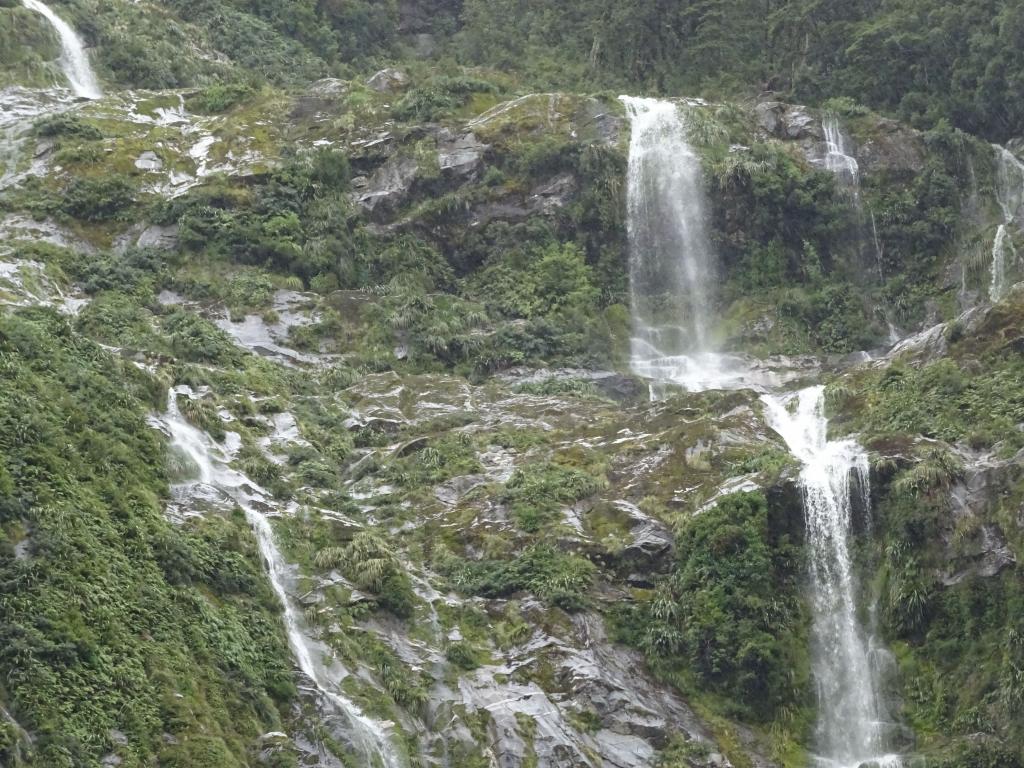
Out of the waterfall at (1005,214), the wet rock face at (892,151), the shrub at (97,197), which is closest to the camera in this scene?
the shrub at (97,197)

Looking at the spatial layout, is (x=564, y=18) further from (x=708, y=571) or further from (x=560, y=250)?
(x=708, y=571)

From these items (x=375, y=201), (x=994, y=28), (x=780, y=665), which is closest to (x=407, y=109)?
Result: (x=375, y=201)

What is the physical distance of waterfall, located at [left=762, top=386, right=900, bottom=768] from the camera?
930 inches

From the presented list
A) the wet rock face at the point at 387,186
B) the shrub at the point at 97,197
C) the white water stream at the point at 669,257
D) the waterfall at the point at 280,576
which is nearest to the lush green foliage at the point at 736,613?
the waterfall at the point at 280,576

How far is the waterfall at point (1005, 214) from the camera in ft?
127

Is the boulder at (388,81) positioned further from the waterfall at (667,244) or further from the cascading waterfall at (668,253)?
the waterfall at (667,244)

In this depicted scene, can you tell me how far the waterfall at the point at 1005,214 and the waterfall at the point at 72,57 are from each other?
3032 centimetres

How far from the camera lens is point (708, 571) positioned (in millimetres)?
25312

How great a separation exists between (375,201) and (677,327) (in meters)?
10.1

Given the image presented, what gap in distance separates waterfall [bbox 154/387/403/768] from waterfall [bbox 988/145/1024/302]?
74.5ft

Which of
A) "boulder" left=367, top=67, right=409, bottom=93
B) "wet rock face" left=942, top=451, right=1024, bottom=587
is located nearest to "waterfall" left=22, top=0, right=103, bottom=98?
"boulder" left=367, top=67, right=409, bottom=93

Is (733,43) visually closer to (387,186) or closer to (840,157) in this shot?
(840,157)

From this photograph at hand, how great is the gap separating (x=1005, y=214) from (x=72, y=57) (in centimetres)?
3250

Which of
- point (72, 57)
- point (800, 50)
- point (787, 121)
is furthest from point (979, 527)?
point (72, 57)
